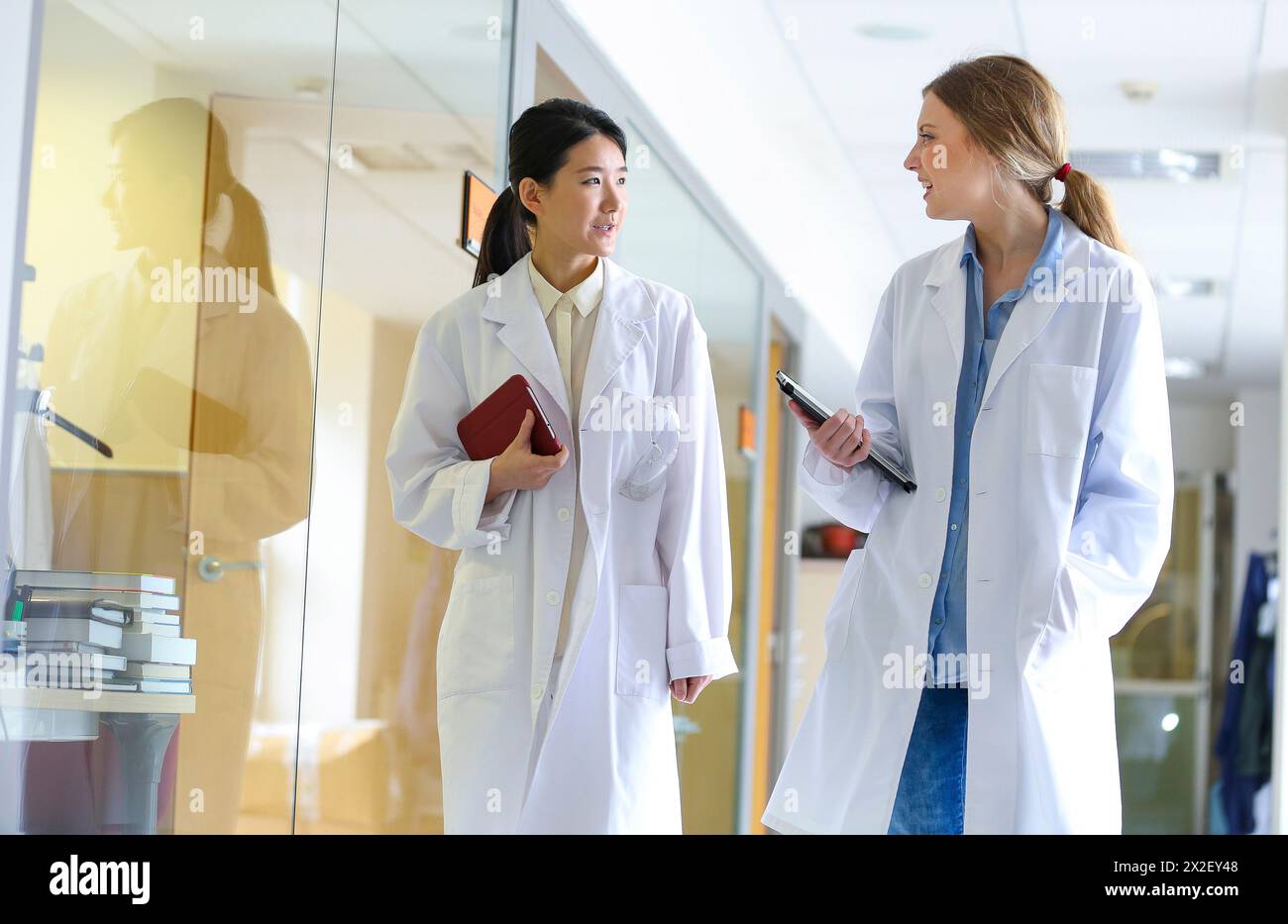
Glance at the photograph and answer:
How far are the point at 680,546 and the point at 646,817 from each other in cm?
39

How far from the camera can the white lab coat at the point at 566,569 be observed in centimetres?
204

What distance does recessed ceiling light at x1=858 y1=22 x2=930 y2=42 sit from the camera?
4.38 metres

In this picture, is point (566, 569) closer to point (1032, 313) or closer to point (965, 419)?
point (965, 419)

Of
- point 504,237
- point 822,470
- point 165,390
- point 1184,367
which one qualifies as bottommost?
point 822,470

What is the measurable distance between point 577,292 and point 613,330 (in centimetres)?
9

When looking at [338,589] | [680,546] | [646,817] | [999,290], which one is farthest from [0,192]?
[999,290]

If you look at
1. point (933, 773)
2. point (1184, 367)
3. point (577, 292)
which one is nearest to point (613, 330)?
point (577, 292)

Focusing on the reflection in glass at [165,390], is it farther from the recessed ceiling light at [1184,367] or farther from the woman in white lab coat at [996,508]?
the recessed ceiling light at [1184,367]

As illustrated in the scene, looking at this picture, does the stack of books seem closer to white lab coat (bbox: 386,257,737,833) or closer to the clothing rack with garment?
white lab coat (bbox: 386,257,737,833)

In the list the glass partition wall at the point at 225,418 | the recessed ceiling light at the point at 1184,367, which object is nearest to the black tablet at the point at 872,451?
the glass partition wall at the point at 225,418

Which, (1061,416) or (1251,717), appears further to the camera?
(1251,717)

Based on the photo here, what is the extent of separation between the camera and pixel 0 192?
2.07m

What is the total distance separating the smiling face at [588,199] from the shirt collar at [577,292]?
4cm

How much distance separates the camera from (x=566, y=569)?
2064 mm
